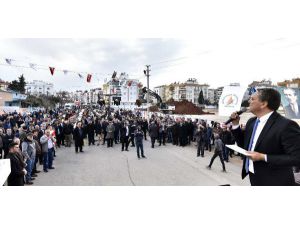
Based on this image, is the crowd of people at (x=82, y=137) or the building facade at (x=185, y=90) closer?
the crowd of people at (x=82, y=137)

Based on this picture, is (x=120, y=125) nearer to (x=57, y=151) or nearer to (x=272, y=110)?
(x=57, y=151)

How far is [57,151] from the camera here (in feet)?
41.9

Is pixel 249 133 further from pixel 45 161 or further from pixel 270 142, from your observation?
pixel 45 161

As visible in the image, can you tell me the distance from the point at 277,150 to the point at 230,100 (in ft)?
32.8

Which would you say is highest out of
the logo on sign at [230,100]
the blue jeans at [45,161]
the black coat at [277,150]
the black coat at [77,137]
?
the logo on sign at [230,100]

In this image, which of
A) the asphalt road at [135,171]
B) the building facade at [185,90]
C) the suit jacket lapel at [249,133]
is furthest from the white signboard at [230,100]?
the building facade at [185,90]

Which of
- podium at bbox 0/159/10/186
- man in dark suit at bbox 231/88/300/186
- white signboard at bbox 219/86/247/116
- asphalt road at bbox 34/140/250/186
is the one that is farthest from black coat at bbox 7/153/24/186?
white signboard at bbox 219/86/247/116

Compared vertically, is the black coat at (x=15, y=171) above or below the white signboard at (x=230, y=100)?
below

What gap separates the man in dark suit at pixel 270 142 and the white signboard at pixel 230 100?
30.9 feet

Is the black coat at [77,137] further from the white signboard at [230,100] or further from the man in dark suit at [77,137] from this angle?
the white signboard at [230,100]

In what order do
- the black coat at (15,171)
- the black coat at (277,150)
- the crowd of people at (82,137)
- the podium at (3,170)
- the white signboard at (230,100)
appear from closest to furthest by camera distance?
the black coat at (277,150) → the podium at (3,170) → the black coat at (15,171) → the crowd of people at (82,137) → the white signboard at (230,100)

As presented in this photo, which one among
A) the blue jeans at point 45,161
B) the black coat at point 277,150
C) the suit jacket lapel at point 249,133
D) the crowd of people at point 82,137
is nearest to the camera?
the black coat at point 277,150

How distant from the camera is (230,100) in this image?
11617 millimetres

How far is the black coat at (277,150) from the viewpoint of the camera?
6.53ft
